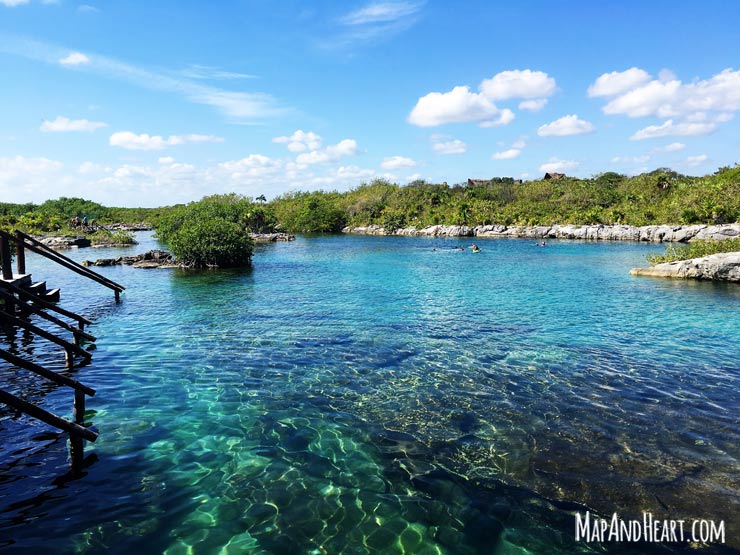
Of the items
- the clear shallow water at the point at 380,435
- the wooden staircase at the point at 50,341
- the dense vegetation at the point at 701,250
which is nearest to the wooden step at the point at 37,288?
the wooden staircase at the point at 50,341

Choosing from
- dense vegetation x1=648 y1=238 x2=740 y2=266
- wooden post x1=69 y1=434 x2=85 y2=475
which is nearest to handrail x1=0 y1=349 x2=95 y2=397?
wooden post x1=69 y1=434 x2=85 y2=475

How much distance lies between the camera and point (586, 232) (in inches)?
3558

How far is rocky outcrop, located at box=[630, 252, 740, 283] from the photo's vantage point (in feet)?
110

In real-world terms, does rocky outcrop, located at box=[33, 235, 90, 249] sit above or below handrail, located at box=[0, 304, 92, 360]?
above

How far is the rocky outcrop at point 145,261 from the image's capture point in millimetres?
45438

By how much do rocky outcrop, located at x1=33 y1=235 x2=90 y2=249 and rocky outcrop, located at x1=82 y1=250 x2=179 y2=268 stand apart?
2687 cm

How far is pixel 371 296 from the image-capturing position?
96.6 feet

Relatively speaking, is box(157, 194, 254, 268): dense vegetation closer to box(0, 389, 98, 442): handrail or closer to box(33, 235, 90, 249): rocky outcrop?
box(33, 235, 90, 249): rocky outcrop

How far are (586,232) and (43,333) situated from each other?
93.7 meters

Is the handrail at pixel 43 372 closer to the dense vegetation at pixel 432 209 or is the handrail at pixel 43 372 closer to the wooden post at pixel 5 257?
the wooden post at pixel 5 257

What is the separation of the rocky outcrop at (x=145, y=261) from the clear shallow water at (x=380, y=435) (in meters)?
24.1

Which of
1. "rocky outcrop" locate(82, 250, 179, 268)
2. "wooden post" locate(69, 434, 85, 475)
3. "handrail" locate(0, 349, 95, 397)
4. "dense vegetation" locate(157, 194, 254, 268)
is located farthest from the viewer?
"rocky outcrop" locate(82, 250, 179, 268)

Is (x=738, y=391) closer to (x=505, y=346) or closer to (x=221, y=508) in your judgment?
(x=505, y=346)

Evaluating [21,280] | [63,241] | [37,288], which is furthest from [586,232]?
[63,241]
